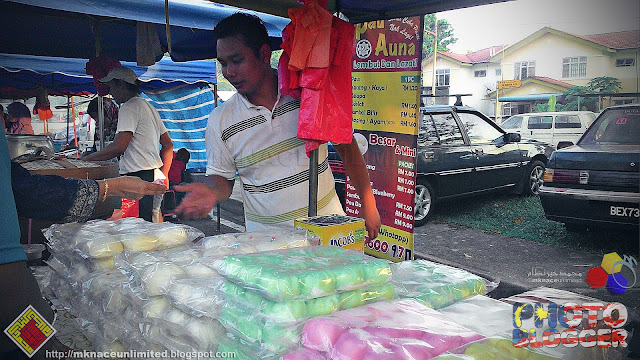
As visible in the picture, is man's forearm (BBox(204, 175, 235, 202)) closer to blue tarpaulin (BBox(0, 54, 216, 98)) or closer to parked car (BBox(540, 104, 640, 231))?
parked car (BBox(540, 104, 640, 231))

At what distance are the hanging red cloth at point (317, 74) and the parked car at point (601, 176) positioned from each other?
4762 millimetres

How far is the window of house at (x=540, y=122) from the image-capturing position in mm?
11641

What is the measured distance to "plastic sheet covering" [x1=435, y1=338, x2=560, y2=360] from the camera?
108cm

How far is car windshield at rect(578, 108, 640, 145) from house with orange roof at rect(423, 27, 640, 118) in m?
0.57

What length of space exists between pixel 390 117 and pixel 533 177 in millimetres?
6753

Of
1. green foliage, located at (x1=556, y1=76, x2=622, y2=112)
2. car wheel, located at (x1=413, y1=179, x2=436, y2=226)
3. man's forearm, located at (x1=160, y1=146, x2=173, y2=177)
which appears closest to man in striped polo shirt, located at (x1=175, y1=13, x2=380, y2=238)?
man's forearm, located at (x1=160, y1=146, x2=173, y2=177)

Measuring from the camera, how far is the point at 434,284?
153 cm

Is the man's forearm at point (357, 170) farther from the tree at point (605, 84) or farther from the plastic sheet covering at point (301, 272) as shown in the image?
the tree at point (605, 84)

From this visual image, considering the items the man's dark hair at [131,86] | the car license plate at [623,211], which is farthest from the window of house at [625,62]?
the man's dark hair at [131,86]

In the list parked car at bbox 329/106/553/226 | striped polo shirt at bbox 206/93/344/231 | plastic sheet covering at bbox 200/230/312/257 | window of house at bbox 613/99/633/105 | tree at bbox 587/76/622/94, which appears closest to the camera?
plastic sheet covering at bbox 200/230/312/257

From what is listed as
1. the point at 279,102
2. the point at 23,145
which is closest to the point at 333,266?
the point at 279,102

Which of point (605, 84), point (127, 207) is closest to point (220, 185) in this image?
point (127, 207)

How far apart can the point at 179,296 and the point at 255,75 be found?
4.88 feet

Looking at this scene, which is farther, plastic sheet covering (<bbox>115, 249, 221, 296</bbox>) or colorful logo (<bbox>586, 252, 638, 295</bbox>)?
colorful logo (<bbox>586, 252, 638, 295</bbox>)
